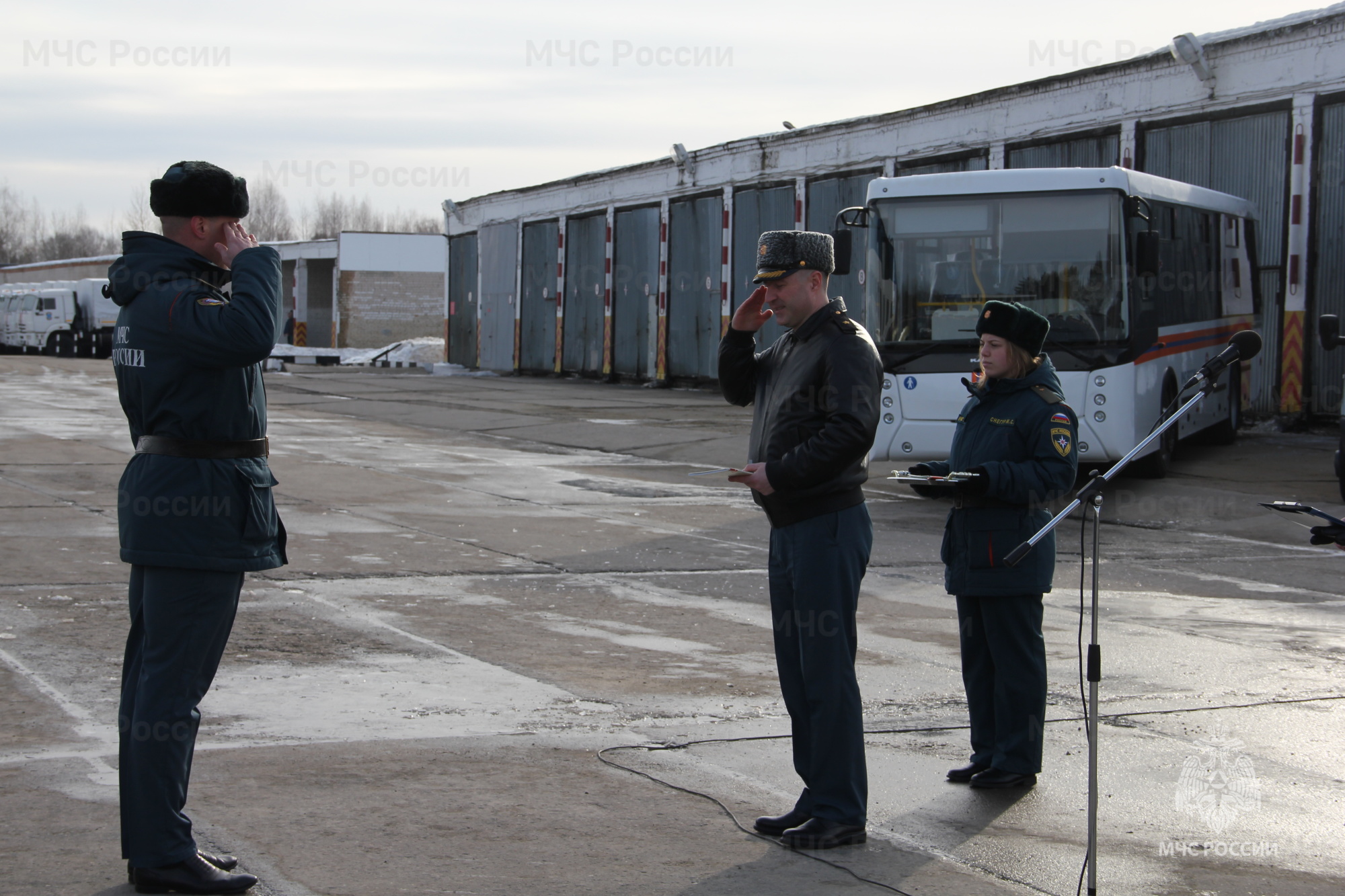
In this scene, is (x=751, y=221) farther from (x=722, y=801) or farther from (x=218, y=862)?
(x=218, y=862)

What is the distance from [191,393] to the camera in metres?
3.95

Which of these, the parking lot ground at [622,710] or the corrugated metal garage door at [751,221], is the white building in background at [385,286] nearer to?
the corrugated metal garage door at [751,221]

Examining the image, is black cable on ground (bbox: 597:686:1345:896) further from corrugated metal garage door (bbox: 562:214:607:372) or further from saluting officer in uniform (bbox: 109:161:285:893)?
corrugated metal garage door (bbox: 562:214:607:372)

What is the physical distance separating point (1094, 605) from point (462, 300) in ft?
145

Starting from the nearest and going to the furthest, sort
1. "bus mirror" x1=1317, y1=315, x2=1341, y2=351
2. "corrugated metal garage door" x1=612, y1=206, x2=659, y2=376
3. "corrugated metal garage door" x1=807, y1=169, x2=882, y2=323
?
1. "bus mirror" x1=1317, y1=315, x2=1341, y2=351
2. "corrugated metal garage door" x1=807, y1=169, x2=882, y2=323
3. "corrugated metal garage door" x1=612, y1=206, x2=659, y2=376

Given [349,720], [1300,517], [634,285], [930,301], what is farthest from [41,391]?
[1300,517]

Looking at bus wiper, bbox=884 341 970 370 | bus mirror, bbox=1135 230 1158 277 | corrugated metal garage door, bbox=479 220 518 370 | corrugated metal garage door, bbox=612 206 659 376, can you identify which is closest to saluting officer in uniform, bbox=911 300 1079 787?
bus wiper, bbox=884 341 970 370

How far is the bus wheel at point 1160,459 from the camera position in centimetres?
1568

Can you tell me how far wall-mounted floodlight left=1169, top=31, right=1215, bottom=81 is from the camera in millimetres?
21891

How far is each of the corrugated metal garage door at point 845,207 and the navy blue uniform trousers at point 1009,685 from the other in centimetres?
2317

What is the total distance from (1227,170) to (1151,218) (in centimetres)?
846

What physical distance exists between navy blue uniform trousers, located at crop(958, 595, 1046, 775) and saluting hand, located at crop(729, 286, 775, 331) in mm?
1317

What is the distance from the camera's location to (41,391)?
96.0 ft

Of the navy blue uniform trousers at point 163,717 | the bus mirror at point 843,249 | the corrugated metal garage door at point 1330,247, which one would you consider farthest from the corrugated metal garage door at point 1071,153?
the navy blue uniform trousers at point 163,717
